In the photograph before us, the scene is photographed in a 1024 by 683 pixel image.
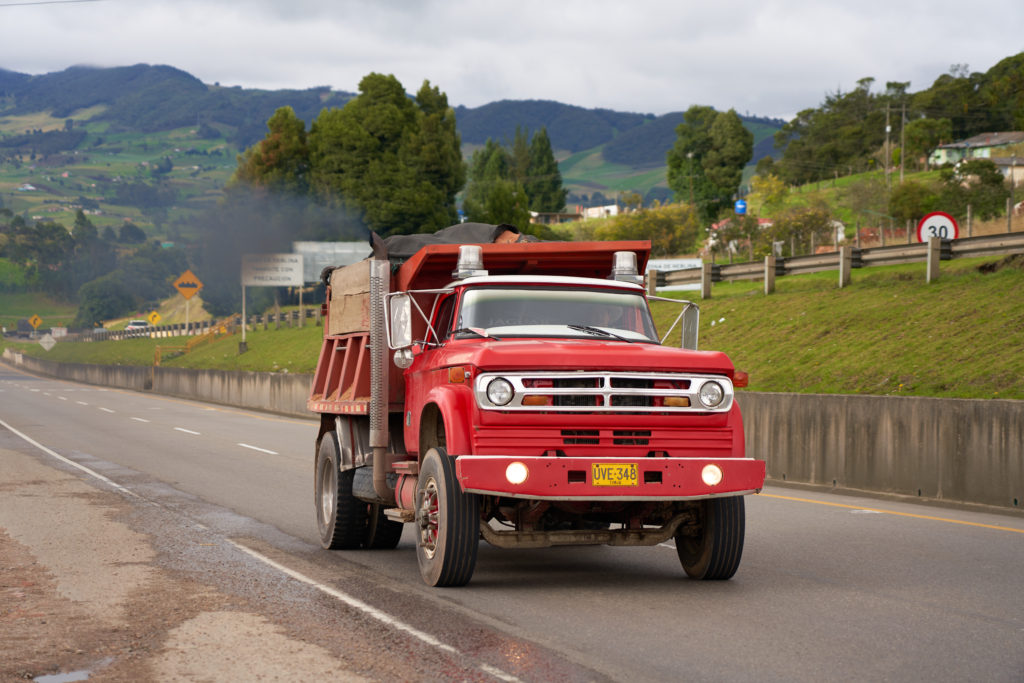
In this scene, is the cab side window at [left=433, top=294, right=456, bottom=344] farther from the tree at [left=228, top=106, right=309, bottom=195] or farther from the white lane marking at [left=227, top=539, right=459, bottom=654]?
the tree at [left=228, top=106, right=309, bottom=195]

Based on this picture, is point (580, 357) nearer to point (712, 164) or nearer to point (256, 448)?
point (256, 448)

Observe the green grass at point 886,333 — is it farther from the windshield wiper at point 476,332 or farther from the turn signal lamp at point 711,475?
the windshield wiper at point 476,332

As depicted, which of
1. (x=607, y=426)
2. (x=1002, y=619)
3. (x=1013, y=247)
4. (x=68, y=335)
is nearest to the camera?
(x=1002, y=619)

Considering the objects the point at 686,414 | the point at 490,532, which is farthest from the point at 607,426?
the point at 490,532

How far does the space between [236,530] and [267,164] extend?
72314 mm

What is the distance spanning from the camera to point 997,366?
1900 centimetres

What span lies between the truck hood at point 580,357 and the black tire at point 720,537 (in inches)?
40.8

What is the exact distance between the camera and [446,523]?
8.79 m

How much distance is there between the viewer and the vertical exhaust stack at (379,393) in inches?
414

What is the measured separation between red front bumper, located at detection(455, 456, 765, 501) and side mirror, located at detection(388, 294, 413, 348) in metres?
1.57

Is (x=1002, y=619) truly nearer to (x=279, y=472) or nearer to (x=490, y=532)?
(x=490, y=532)

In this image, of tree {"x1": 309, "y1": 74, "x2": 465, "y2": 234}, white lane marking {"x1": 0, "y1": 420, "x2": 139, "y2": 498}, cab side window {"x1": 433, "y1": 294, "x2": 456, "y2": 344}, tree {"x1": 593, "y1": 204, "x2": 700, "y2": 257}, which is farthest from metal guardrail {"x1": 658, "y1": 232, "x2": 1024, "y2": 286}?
tree {"x1": 593, "y1": 204, "x2": 700, "y2": 257}

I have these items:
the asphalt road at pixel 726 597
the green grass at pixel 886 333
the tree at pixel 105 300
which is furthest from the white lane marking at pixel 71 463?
the tree at pixel 105 300

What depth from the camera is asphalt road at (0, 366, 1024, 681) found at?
6812 millimetres
